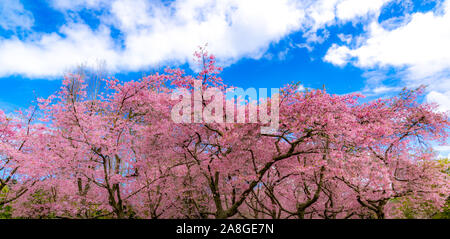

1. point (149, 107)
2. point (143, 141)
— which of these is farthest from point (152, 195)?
point (149, 107)

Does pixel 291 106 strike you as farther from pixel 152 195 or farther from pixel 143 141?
pixel 152 195

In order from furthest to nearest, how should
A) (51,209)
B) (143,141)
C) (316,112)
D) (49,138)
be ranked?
1. (51,209)
2. (49,138)
3. (143,141)
4. (316,112)

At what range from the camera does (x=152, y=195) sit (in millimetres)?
13844

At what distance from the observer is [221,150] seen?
33.7 ft

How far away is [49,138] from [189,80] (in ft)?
24.2

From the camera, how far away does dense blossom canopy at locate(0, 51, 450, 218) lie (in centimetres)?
921

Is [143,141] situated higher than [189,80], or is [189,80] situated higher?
[189,80]

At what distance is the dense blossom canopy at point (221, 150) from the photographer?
921 cm
